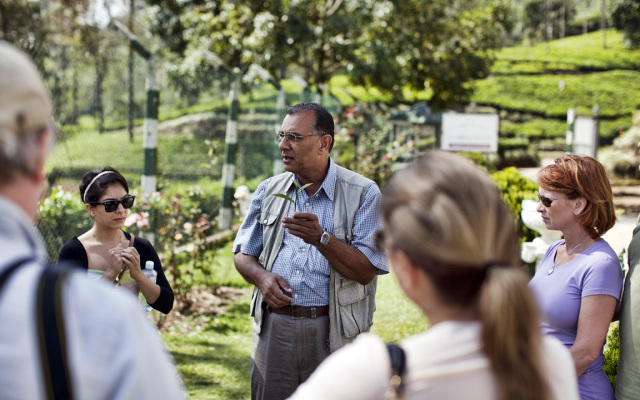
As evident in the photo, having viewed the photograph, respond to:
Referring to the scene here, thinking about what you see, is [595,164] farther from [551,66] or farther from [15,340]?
[551,66]

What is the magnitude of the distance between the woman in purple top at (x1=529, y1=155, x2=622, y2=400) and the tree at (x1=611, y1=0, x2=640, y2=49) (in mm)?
40313

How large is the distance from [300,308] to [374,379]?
1.93m

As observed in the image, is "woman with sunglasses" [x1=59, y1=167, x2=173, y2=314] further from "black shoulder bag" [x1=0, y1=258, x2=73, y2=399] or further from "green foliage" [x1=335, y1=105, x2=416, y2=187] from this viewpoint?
"green foliage" [x1=335, y1=105, x2=416, y2=187]

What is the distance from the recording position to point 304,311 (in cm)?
312

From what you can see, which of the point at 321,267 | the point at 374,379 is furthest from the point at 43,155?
the point at 321,267

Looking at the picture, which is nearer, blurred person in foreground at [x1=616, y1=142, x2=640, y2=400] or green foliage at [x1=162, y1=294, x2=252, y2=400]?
blurred person in foreground at [x1=616, y1=142, x2=640, y2=400]

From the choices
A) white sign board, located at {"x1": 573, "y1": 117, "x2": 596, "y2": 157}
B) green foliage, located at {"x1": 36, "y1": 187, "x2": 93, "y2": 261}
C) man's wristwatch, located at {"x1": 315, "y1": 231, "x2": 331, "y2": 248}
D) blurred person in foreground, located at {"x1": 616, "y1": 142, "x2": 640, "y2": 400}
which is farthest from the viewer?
white sign board, located at {"x1": 573, "y1": 117, "x2": 596, "y2": 157}

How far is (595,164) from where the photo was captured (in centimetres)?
276

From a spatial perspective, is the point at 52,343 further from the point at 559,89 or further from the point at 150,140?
the point at 559,89

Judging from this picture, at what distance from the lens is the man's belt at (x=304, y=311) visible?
312 centimetres

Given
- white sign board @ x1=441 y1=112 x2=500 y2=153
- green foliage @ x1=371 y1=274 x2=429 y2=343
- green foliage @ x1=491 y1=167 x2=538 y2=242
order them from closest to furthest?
green foliage @ x1=371 y1=274 x2=429 y2=343
green foliage @ x1=491 y1=167 x2=538 y2=242
white sign board @ x1=441 y1=112 x2=500 y2=153

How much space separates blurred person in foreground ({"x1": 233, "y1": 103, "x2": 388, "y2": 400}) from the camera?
3064 millimetres

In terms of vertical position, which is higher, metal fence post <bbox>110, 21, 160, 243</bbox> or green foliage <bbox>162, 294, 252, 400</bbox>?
metal fence post <bbox>110, 21, 160, 243</bbox>

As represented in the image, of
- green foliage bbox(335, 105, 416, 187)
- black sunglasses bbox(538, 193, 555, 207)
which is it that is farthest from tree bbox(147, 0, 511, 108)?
black sunglasses bbox(538, 193, 555, 207)
